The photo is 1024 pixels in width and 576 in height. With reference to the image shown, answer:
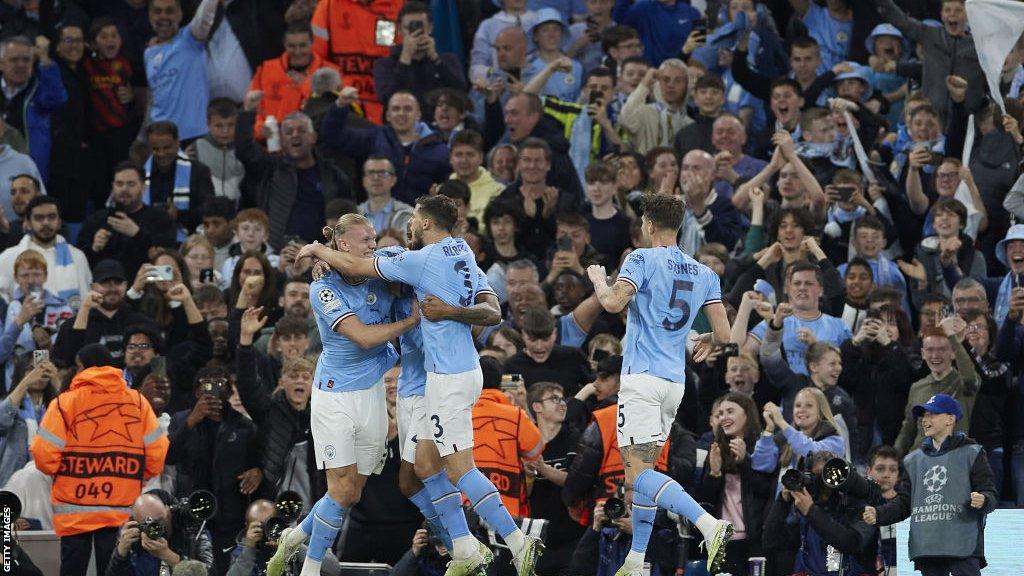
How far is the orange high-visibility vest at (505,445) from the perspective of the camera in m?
14.2

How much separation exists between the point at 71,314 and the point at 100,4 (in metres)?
6.31

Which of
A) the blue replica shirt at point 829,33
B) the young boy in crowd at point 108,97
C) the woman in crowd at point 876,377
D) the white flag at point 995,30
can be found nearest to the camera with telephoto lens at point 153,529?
the woman in crowd at point 876,377

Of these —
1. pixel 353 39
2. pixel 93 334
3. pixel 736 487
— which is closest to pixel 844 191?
pixel 736 487

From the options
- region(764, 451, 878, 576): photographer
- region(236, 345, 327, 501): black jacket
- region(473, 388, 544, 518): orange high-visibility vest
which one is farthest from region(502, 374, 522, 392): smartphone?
region(764, 451, 878, 576): photographer

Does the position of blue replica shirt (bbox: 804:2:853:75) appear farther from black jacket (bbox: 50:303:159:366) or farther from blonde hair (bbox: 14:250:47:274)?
blonde hair (bbox: 14:250:47:274)

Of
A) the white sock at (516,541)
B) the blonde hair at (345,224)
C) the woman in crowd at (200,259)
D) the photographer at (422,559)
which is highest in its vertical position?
the blonde hair at (345,224)

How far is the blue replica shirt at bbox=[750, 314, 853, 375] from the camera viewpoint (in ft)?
54.6

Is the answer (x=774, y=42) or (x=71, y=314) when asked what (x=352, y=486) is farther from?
(x=774, y=42)

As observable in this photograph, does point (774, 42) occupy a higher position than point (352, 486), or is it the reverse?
point (774, 42)

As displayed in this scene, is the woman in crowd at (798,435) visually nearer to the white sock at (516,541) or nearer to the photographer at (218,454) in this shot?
the white sock at (516,541)

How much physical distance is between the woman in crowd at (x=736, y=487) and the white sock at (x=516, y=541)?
2.48 m

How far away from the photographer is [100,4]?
2358cm

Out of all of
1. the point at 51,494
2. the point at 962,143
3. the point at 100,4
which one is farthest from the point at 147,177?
the point at 962,143

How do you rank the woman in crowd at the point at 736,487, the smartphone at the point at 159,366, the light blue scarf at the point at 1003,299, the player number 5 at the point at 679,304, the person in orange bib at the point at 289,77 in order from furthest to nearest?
the person in orange bib at the point at 289,77 < the light blue scarf at the point at 1003,299 < the smartphone at the point at 159,366 < the woman in crowd at the point at 736,487 < the player number 5 at the point at 679,304
